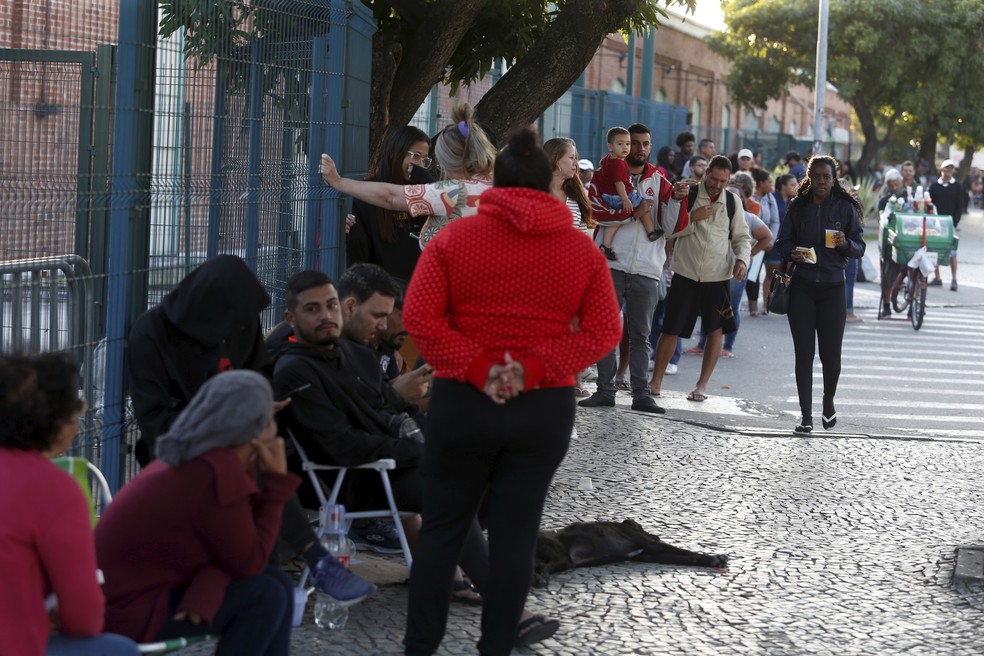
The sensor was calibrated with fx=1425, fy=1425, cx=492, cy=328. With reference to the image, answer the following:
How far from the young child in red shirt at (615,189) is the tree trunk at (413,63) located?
132 cm

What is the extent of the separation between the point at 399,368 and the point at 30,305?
5.69 feet

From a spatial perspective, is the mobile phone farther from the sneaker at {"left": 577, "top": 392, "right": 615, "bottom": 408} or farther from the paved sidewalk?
the sneaker at {"left": 577, "top": 392, "right": 615, "bottom": 408}

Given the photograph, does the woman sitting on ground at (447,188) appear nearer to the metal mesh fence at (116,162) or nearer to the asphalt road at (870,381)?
the metal mesh fence at (116,162)

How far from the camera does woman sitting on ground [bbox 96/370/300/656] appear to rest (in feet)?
12.5

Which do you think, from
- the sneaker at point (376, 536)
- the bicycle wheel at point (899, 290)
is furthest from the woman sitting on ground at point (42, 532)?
the bicycle wheel at point (899, 290)

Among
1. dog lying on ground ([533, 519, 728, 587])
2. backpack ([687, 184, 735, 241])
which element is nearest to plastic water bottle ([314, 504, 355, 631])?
dog lying on ground ([533, 519, 728, 587])

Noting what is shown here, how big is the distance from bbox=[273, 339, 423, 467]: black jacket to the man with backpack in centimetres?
532

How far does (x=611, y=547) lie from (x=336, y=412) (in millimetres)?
1646

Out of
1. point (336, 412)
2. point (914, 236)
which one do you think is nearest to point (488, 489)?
point (336, 412)

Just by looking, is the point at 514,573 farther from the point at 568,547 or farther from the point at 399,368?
the point at 399,368

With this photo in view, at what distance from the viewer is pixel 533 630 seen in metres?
5.11

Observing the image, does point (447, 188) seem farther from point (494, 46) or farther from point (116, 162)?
point (494, 46)

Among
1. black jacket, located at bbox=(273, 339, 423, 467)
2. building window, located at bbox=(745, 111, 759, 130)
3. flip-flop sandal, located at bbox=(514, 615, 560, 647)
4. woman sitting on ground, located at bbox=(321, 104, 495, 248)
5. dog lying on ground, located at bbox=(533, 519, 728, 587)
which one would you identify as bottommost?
flip-flop sandal, located at bbox=(514, 615, 560, 647)

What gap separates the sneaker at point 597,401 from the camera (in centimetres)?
1027
